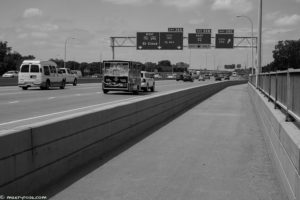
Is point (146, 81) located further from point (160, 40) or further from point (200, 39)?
point (200, 39)

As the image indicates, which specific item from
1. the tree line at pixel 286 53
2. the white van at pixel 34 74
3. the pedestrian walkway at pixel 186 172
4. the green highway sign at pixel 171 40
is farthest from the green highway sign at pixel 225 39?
the tree line at pixel 286 53

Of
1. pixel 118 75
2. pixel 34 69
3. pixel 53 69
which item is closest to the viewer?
pixel 118 75

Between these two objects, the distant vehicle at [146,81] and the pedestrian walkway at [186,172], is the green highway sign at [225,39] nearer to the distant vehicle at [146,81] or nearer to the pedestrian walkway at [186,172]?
the distant vehicle at [146,81]

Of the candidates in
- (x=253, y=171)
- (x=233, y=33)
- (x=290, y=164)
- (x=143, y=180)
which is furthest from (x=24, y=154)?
(x=233, y=33)

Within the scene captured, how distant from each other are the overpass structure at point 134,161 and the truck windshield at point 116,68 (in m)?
21.0

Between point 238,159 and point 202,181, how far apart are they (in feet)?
7.22

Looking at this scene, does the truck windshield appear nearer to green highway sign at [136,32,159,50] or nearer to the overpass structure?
the overpass structure

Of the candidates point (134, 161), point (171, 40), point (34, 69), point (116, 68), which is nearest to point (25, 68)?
point (34, 69)

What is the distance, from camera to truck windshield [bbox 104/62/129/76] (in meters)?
32.8

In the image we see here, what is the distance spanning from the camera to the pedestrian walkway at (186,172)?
20.7ft

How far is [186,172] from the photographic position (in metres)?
7.76

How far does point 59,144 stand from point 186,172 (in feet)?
7.20

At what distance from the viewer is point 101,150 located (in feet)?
29.2

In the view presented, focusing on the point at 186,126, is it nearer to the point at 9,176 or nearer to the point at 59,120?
the point at 59,120
